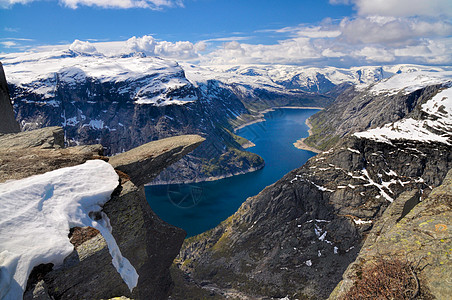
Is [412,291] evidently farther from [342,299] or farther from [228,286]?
[228,286]

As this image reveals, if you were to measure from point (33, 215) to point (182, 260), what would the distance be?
79455mm

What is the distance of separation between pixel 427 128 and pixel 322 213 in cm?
3648

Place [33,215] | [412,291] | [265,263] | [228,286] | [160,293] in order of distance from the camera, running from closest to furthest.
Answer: [412,291] → [33,215] → [160,293] → [228,286] → [265,263]

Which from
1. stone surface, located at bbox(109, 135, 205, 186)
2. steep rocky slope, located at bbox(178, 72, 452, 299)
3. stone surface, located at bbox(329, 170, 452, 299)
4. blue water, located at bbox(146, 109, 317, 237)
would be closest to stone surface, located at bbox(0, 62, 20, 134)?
stone surface, located at bbox(109, 135, 205, 186)

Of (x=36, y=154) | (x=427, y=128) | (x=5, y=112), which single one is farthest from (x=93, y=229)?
(x=427, y=128)

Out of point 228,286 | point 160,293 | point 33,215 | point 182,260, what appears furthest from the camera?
point 182,260

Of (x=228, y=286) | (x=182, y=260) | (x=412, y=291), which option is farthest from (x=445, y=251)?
(x=182, y=260)

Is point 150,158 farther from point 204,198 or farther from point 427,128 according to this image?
point 204,198

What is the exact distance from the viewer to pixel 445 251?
23.1 ft

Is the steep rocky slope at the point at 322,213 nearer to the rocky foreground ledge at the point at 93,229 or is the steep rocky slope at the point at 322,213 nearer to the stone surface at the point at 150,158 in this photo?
the rocky foreground ledge at the point at 93,229

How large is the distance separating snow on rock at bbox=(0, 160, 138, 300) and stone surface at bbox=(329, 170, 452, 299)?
864 cm

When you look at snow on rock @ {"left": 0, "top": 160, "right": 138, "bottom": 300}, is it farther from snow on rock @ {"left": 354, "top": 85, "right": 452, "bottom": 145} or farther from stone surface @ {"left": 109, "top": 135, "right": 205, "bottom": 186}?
snow on rock @ {"left": 354, "top": 85, "right": 452, "bottom": 145}

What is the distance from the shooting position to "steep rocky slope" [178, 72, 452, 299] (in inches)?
2234

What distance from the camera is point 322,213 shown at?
68562mm
